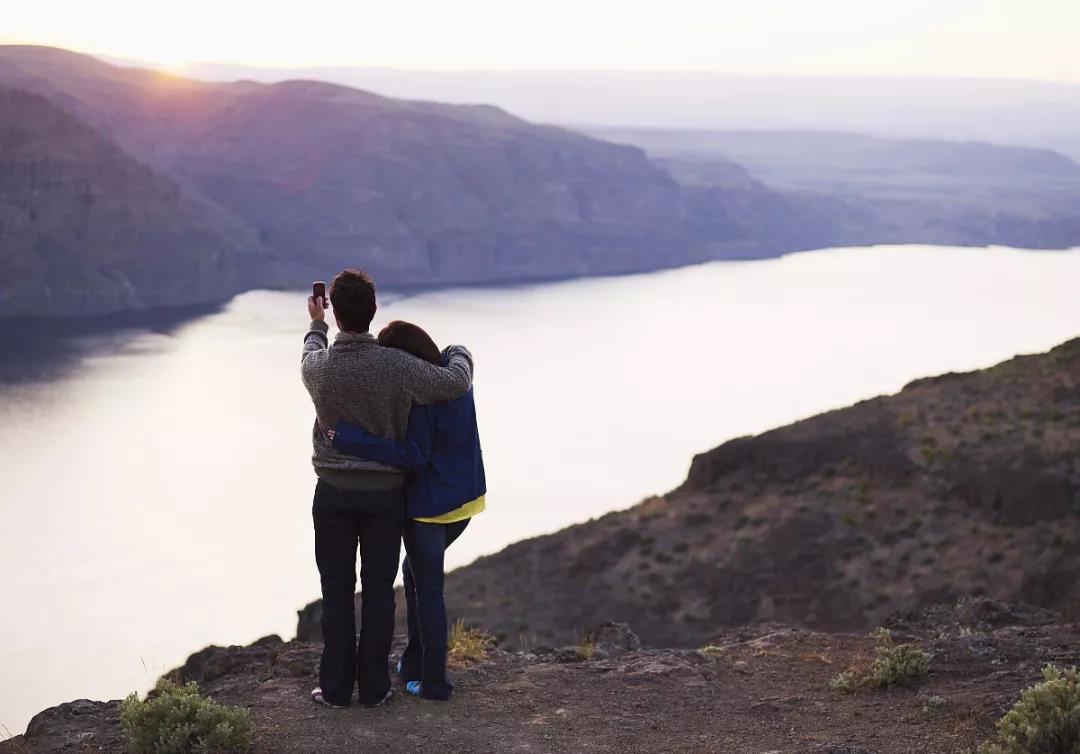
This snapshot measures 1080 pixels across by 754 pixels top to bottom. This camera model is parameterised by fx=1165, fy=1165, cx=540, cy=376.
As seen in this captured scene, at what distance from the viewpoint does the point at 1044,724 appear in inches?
238

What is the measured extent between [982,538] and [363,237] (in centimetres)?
17429

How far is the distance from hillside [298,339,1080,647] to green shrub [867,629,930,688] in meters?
15.6

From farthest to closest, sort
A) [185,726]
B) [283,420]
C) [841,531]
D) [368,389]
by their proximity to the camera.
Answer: [283,420] < [841,531] < [368,389] < [185,726]

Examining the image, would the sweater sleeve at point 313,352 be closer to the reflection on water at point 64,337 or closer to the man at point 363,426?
the man at point 363,426

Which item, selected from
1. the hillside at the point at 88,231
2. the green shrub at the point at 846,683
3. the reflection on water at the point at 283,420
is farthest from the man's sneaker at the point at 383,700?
the hillside at the point at 88,231

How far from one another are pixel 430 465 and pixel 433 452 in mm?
79

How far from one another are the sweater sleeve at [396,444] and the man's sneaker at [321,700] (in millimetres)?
1633

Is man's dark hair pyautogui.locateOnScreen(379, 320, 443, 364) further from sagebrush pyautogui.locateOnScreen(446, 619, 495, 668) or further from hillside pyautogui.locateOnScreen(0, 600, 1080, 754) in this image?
sagebrush pyautogui.locateOnScreen(446, 619, 495, 668)

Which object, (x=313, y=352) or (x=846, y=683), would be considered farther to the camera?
(x=846, y=683)

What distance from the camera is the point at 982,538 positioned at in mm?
27109

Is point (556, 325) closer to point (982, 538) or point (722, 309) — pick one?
point (722, 309)

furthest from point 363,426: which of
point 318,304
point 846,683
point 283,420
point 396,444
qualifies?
point 283,420

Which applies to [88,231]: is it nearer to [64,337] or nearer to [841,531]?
[64,337]

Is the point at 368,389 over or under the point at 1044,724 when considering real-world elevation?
over
